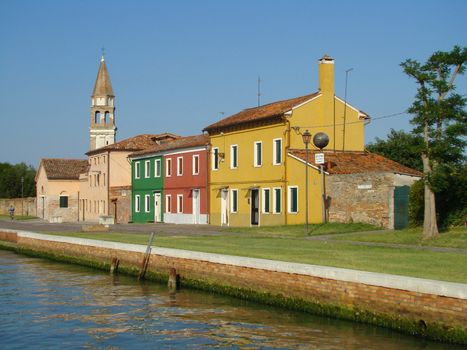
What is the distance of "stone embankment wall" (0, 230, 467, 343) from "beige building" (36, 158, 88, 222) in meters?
47.4

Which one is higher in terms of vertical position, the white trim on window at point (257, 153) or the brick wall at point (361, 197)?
the white trim on window at point (257, 153)

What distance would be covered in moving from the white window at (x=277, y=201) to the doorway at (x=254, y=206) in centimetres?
199

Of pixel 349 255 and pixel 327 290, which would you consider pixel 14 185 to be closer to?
pixel 349 255

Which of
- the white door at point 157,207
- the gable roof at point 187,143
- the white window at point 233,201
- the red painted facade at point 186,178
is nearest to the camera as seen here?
the white window at point 233,201

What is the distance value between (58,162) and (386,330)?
61864 millimetres

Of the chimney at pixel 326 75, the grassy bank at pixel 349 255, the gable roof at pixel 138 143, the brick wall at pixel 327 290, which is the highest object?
the chimney at pixel 326 75

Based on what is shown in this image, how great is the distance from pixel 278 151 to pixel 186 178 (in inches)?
436

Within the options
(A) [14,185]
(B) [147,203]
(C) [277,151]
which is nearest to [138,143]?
(B) [147,203]

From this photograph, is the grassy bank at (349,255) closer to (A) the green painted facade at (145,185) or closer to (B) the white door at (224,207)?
(B) the white door at (224,207)

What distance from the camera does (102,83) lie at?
77.2m

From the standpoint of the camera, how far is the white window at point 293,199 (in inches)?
1427

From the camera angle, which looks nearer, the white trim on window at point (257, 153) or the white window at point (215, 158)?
the white trim on window at point (257, 153)

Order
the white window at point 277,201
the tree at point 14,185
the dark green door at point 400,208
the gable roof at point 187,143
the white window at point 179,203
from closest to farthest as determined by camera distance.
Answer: the dark green door at point 400,208 < the white window at point 277,201 < the gable roof at point 187,143 < the white window at point 179,203 < the tree at point 14,185

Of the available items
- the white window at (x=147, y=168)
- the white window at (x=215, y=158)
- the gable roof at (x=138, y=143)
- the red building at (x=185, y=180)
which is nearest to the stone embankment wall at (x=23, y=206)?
the gable roof at (x=138, y=143)
